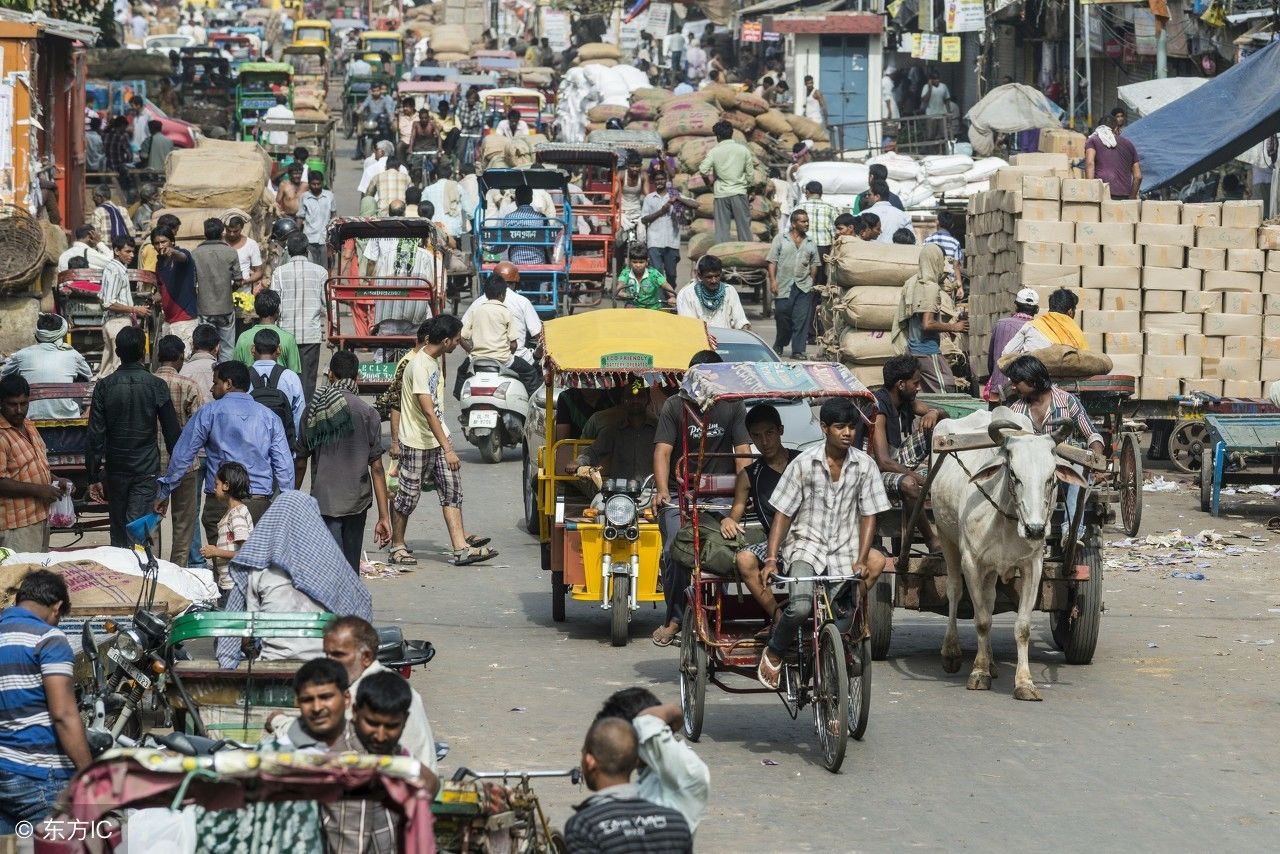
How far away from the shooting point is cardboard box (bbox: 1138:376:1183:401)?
55.7ft

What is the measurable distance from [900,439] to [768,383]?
2515 millimetres

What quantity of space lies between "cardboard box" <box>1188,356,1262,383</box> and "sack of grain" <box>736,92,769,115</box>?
57.5 feet

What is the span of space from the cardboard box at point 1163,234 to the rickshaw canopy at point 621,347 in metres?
6.33

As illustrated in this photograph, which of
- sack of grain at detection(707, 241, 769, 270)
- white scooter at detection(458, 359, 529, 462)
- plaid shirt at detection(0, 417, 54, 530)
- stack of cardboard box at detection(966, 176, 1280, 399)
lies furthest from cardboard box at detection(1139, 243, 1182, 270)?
plaid shirt at detection(0, 417, 54, 530)

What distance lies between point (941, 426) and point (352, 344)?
30.4 ft

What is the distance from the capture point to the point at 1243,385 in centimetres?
1709

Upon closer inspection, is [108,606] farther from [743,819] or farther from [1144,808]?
[1144,808]

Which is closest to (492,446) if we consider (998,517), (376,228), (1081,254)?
(376,228)

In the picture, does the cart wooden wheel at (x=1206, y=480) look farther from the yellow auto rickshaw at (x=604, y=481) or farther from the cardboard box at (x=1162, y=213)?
the yellow auto rickshaw at (x=604, y=481)

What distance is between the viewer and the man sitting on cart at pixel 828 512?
852 cm

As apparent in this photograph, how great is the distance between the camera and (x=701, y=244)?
26547mm

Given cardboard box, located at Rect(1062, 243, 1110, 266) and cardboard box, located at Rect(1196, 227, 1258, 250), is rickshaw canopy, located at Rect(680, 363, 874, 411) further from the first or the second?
cardboard box, located at Rect(1196, 227, 1258, 250)

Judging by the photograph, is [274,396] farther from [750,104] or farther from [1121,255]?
[750,104]

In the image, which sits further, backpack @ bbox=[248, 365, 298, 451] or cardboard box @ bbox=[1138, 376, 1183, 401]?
cardboard box @ bbox=[1138, 376, 1183, 401]
